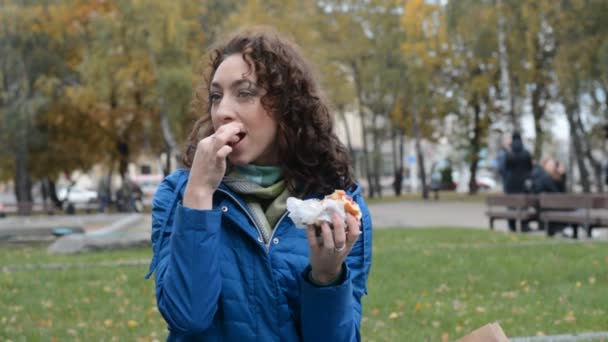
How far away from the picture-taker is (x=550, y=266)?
9.34 metres

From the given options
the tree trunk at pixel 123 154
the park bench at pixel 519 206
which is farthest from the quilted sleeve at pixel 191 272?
the tree trunk at pixel 123 154

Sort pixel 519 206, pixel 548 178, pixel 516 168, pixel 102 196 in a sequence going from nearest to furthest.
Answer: pixel 519 206 → pixel 548 178 → pixel 516 168 → pixel 102 196

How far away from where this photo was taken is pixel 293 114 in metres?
A: 2.30

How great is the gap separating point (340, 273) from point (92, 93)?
106ft

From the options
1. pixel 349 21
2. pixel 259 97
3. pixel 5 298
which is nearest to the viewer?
pixel 259 97

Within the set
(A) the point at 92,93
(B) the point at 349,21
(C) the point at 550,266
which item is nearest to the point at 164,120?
(A) the point at 92,93

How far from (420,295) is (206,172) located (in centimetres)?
600

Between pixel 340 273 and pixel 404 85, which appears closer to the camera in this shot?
pixel 340 273

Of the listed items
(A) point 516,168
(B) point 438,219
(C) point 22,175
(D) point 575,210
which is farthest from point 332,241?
(C) point 22,175

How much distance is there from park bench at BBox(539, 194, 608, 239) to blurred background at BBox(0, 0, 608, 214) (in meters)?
10.6

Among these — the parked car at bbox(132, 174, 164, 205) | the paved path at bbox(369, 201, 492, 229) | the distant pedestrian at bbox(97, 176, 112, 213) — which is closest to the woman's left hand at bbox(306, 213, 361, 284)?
the paved path at bbox(369, 201, 492, 229)

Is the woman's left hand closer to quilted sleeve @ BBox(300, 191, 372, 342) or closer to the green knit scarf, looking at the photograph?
quilted sleeve @ BBox(300, 191, 372, 342)

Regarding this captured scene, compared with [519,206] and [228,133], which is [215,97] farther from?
[519,206]

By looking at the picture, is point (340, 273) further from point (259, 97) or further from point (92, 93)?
point (92, 93)
